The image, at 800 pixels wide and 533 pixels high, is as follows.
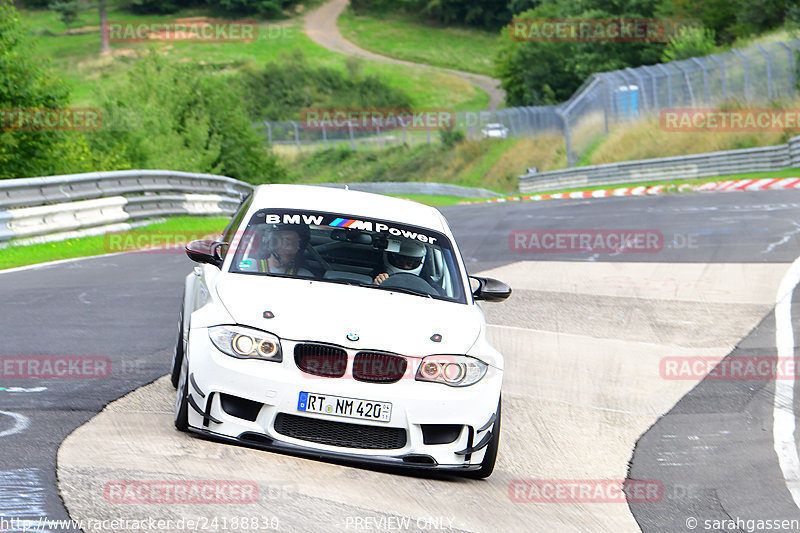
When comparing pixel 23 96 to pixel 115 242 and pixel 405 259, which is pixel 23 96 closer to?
pixel 115 242

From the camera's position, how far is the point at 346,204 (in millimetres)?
7766

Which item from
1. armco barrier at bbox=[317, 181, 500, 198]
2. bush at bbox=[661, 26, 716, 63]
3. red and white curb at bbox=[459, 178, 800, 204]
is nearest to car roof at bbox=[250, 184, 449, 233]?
red and white curb at bbox=[459, 178, 800, 204]

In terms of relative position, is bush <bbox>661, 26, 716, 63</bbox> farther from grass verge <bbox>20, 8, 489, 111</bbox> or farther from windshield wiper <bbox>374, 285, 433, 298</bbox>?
windshield wiper <bbox>374, 285, 433, 298</bbox>

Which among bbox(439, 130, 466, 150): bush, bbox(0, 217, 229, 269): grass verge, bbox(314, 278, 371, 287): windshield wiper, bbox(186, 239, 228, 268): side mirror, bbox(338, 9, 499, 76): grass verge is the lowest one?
bbox(338, 9, 499, 76): grass verge

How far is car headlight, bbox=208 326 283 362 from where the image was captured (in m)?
6.00

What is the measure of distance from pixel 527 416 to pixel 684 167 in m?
30.4

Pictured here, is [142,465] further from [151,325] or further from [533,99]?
[533,99]

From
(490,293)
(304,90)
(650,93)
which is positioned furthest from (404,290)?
(304,90)

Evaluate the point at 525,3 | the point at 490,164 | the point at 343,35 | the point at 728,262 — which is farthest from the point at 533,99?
the point at 728,262

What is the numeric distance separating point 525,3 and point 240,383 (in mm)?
119563

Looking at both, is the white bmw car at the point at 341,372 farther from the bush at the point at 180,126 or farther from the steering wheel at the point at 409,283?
the bush at the point at 180,126

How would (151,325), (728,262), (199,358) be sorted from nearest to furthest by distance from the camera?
(199,358) < (151,325) < (728,262)

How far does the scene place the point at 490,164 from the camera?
61.7m

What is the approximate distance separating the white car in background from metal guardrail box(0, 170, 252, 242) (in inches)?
1566
